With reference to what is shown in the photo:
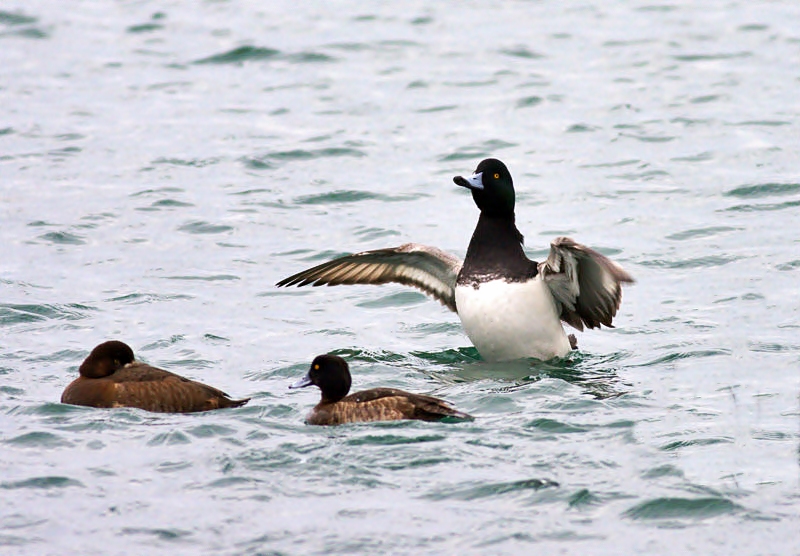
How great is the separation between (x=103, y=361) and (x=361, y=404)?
196cm

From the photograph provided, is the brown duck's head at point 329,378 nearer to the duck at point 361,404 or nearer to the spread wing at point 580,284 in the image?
the duck at point 361,404

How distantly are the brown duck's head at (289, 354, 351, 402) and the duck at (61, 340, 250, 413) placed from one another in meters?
0.55

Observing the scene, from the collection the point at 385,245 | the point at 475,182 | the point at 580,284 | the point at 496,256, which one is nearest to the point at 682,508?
the point at 580,284

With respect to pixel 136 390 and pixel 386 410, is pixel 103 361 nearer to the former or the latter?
pixel 136 390

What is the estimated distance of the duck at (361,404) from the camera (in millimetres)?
9719

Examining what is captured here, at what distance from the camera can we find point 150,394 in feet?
33.1

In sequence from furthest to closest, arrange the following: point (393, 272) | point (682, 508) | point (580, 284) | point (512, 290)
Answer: point (393, 272)
point (580, 284)
point (512, 290)
point (682, 508)

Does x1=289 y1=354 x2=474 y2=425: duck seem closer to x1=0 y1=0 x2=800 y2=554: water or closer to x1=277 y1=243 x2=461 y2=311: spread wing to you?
x1=0 y1=0 x2=800 y2=554: water

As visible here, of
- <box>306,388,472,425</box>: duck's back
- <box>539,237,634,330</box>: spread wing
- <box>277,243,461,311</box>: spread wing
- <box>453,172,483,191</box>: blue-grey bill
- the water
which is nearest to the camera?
the water

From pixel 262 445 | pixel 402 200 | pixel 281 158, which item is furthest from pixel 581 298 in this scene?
pixel 281 158

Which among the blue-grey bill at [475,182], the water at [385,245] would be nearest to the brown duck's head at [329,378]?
the water at [385,245]

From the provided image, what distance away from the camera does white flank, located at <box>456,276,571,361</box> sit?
11531 mm

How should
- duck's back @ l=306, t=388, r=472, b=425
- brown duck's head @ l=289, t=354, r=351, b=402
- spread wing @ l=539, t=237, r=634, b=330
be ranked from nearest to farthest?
duck's back @ l=306, t=388, r=472, b=425
brown duck's head @ l=289, t=354, r=351, b=402
spread wing @ l=539, t=237, r=634, b=330

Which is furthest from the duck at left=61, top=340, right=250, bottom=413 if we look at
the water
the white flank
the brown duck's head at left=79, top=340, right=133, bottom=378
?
the white flank
